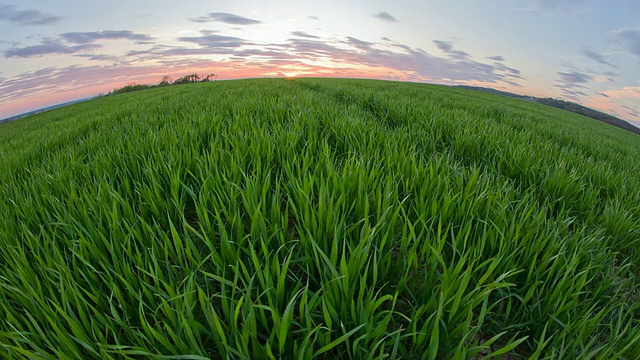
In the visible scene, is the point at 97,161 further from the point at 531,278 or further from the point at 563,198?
the point at 563,198

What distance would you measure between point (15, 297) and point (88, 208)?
558mm

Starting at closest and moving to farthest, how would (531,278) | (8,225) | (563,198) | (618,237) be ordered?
(531,278), (8,225), (618,237), (563,198)

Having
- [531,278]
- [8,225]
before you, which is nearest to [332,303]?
[531,278]

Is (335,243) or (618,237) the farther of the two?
(618,237)

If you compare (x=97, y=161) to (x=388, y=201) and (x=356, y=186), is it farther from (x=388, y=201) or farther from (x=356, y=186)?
(x=388, y=201)

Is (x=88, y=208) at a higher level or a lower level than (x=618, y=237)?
higher

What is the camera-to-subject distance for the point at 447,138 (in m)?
3.31

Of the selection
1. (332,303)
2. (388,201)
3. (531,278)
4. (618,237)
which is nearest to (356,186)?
(388,201)

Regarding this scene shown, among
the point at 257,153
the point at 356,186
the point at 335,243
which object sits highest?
the point at 257,153

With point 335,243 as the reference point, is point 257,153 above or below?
above

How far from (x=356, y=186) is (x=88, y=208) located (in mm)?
1434

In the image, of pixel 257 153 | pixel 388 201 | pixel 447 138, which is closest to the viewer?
pixel 388 201

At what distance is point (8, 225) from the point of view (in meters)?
1.51

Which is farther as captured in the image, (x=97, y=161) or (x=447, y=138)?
(x=447, y=138)
